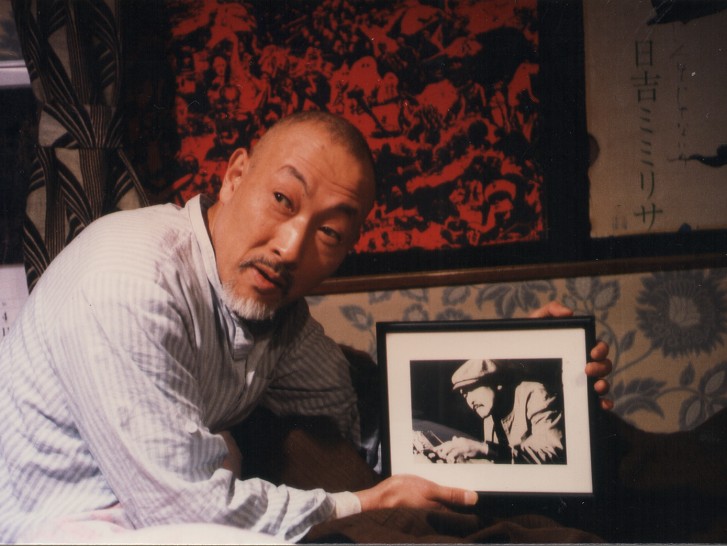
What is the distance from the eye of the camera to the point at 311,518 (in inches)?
22.9

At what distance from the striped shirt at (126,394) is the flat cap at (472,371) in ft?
0.73

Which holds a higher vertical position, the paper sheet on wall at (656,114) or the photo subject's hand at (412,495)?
the paper sheet on wall at (656,114)

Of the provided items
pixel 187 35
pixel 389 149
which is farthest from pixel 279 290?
pixel 187 35

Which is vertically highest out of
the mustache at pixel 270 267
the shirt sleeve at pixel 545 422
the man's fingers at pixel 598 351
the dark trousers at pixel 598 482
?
the mustache at pixel 270 267

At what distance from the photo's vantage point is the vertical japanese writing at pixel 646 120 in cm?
85

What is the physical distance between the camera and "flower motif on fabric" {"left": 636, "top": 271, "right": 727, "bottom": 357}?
90 centimetres

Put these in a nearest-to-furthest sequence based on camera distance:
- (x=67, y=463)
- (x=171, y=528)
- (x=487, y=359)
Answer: (x=171, y=528) < (x=67, y=463) < (x=487, y=359)

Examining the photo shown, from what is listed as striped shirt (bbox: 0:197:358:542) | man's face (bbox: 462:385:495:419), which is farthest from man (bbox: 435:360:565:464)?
striped shirt (bbox: 0:197:358:542)

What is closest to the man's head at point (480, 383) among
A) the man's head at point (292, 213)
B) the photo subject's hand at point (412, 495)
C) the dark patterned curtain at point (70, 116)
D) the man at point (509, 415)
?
the man at point (509, 415)

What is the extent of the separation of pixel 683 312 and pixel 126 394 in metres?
Answer: 0.86

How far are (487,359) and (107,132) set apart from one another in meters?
0.62

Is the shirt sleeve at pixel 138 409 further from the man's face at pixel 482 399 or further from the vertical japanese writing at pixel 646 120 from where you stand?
the vertical japanese writing at pixel 646 120

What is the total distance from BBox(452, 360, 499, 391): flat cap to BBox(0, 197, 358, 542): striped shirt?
22 centimetres

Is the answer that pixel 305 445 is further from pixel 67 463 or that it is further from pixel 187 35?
pixel 187 35
